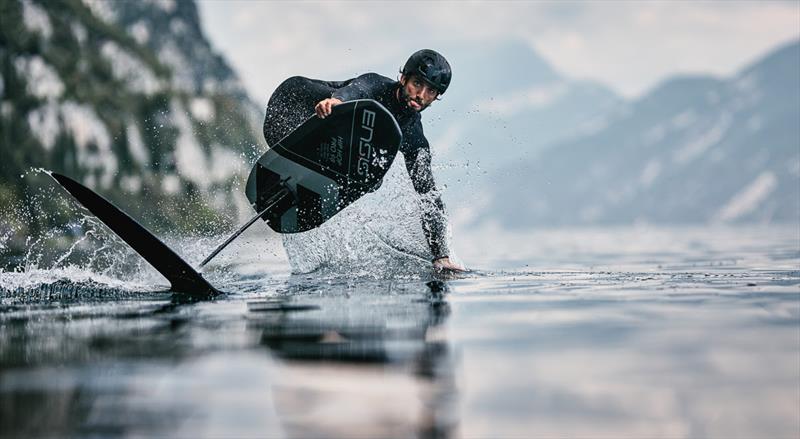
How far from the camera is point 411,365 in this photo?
4.29 meters

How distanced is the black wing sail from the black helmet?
3.12 m

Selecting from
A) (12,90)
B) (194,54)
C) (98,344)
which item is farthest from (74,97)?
(194,54)

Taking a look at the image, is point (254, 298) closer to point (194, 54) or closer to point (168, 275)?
point (168, 275)

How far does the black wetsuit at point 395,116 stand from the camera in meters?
10.1

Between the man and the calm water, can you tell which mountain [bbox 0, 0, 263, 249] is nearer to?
the man

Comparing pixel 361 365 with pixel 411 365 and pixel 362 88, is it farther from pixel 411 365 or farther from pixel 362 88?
pixel 362 88

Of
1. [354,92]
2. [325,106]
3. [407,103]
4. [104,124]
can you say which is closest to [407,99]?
[407,103]

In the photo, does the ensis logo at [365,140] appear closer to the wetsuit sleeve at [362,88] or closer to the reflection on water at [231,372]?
the wetsuit sleeve at [362,88]

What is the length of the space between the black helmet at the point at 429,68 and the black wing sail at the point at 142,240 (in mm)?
3117

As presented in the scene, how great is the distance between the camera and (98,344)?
202 inches

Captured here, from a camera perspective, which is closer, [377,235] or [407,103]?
[407,103]

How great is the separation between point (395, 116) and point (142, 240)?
10.3 feet

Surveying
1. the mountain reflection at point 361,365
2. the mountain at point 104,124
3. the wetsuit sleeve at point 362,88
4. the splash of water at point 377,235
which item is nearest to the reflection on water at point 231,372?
the mountain reflection at point 361,365

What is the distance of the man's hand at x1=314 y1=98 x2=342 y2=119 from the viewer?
9594 millimetres
